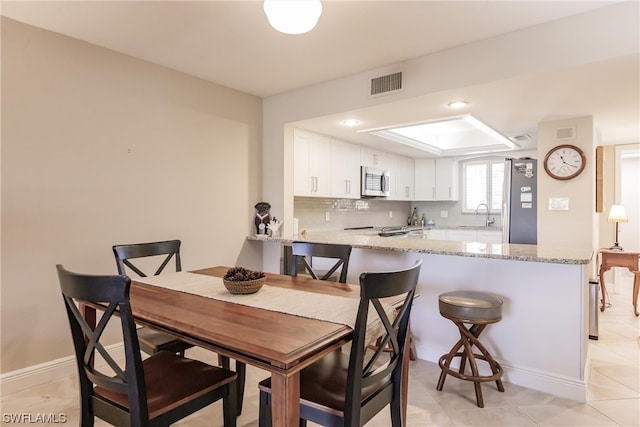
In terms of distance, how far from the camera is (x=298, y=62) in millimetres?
3014

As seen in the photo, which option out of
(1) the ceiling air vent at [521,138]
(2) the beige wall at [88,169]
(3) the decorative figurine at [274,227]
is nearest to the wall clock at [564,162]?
(1) the ceiling air vent at [521,138]

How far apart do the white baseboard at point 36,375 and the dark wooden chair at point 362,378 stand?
1.67 metres

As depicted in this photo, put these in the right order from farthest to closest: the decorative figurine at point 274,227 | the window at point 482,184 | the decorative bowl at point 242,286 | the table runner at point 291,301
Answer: the window at point 482,184
the decorative figurine at point 274,227
the decorative bowl at point 242,286
the table runner at point 291,301

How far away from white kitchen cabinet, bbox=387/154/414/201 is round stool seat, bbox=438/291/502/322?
349cm

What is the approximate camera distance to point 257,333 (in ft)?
4.17

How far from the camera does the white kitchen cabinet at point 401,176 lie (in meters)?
5.73

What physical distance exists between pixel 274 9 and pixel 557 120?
3.27 metres

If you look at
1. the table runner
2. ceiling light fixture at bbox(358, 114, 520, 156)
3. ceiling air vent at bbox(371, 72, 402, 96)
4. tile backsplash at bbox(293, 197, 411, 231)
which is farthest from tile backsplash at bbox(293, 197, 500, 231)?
the table runner

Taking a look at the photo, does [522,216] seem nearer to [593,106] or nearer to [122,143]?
[593,106]

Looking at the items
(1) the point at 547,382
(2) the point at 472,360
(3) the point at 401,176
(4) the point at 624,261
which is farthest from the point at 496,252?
(3) the point at 401,176

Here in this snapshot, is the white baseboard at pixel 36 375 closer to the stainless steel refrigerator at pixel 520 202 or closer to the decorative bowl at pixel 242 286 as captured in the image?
the decorative bowl at pixel 242 286

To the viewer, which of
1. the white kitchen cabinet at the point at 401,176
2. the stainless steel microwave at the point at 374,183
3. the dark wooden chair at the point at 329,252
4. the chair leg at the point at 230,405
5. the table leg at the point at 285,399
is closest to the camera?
the table leg at the point at 285,399

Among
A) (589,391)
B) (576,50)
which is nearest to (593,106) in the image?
(576,50)

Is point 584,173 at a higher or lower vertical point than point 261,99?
lower
